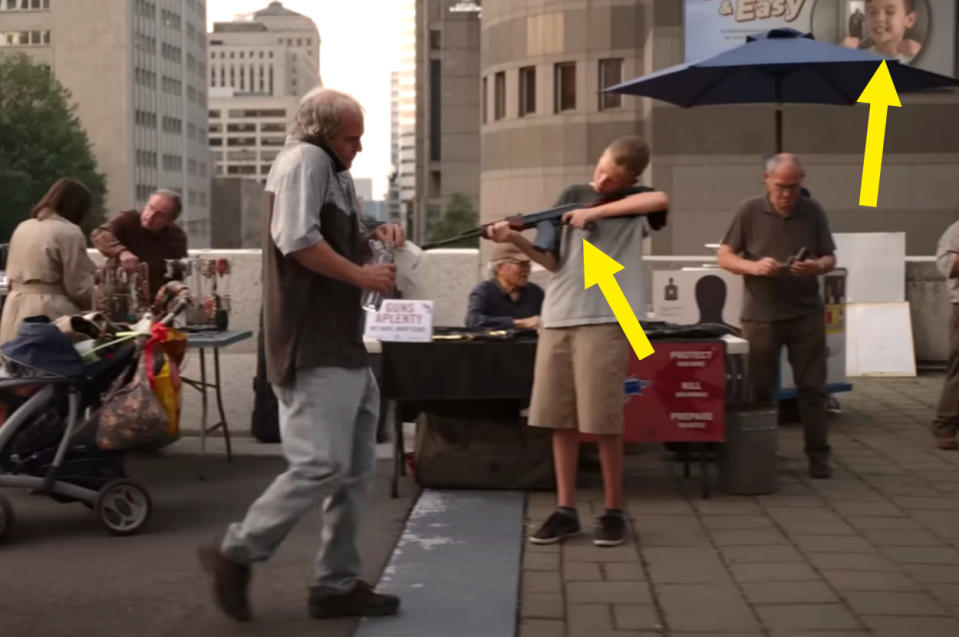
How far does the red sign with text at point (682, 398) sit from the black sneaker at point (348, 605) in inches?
108

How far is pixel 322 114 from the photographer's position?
18.2ft

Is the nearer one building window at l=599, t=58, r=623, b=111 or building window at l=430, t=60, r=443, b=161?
building window at l=599, t=58, r=623, b=111

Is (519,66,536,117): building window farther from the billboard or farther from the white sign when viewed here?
the white sign

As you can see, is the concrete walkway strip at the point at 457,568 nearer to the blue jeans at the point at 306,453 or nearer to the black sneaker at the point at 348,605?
the black sneaker at the point at 348,605

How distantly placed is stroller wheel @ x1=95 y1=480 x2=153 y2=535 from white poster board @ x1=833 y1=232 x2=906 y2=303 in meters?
8.90

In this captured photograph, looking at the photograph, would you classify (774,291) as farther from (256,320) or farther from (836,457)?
(256,320)

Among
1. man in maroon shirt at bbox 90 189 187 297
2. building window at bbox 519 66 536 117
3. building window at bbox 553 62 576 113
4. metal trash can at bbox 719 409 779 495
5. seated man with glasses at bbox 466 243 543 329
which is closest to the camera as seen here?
metal trash can at bbox 719 409 779 495

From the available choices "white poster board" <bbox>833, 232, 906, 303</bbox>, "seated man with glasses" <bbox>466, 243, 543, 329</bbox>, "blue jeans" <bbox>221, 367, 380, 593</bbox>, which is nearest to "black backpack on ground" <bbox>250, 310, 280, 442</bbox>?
"seated man with glasses" <bbox>466, 243, 543, 329</bbox>

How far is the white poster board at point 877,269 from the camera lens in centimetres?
1462

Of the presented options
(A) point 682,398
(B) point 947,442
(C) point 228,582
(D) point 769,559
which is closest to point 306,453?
(C) point 228,582

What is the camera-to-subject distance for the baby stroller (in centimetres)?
727

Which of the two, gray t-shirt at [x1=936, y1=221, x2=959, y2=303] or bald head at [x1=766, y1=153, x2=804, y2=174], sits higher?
bald head at [x1=766, y1=153, x2=804, y2=174]

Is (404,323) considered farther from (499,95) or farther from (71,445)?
(499,95)

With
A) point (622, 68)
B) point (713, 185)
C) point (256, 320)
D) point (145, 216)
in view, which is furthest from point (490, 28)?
point (145, 216)
